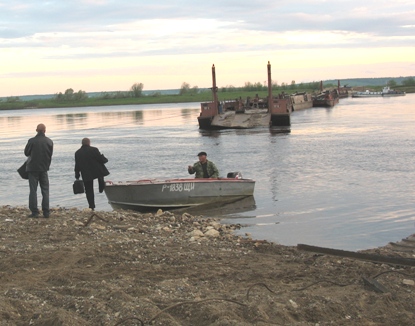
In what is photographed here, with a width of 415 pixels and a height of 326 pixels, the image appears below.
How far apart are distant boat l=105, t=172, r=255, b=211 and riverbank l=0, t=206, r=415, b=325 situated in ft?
12.8

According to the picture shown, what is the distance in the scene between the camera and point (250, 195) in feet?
55.6

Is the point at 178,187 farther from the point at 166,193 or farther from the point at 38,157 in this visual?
the point at 38,157

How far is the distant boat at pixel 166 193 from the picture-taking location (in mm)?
15453

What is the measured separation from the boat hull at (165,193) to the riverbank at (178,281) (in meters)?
3.90

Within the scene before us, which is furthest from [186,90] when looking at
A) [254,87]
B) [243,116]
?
[243,116]

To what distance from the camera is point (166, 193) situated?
15602 millimetres

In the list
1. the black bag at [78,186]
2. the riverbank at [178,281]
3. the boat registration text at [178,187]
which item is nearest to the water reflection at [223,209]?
the boat registration text at [178,187]

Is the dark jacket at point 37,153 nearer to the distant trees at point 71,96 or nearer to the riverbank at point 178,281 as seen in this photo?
the riverbank at point 178,281

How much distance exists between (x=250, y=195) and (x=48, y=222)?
6.54 meters

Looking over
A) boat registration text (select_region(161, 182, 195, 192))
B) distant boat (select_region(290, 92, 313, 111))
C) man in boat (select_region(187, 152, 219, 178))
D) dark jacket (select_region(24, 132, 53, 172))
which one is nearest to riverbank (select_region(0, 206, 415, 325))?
dark jacket (select_region(24, 132, 53, 172))

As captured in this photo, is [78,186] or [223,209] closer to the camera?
[78,186]

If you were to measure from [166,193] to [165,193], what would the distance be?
1.0 inches

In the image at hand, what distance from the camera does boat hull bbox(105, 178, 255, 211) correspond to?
1545 centimetres

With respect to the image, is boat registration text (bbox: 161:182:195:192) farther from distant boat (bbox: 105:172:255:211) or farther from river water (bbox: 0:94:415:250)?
river water (bbox: 0:94:415:250)
